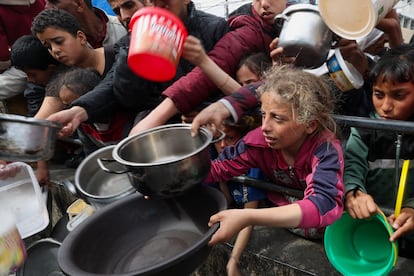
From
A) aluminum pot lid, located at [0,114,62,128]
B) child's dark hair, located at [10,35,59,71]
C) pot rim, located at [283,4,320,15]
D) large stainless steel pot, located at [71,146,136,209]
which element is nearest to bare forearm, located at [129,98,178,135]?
large stainless steel pot, located at [71,146,136,209]

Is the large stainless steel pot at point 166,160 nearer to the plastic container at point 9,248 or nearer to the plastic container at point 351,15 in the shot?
the plastic container at point 9,248

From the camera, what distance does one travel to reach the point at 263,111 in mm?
1553

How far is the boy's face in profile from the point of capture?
2965mm

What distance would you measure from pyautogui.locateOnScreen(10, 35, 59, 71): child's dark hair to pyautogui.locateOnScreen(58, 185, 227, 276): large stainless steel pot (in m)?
1.81

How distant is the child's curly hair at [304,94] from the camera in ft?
4.83

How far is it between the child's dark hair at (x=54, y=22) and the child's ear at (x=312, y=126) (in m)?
1.93

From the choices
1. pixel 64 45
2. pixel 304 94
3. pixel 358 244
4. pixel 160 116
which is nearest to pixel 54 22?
pixel 64 45

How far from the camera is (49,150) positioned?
204 centimetres

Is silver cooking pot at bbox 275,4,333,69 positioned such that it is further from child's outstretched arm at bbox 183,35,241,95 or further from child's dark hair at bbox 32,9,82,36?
child's dark hair at bbox 32,9,82,36

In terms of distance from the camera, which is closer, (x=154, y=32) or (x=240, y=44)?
(x=154, y=32)

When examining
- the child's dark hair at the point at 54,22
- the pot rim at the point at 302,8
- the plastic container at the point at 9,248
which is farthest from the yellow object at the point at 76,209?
the pot rim at the point at 302,8

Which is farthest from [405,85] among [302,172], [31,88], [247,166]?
[31,88]

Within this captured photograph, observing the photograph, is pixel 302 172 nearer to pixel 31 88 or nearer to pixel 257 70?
pixel 257 70

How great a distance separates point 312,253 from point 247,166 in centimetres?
50
